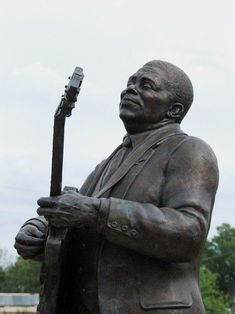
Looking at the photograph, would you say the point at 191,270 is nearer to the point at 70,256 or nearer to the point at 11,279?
the point at 70,256

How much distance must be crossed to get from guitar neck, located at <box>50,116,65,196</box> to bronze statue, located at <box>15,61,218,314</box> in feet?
0.30

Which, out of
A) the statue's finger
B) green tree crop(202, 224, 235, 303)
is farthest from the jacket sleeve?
green tree crop(202, 224, 235, 303)

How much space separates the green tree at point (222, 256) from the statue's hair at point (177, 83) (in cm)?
6459

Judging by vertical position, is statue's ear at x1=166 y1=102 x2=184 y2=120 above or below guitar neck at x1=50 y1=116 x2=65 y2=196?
above

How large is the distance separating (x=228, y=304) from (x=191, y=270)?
64.1m

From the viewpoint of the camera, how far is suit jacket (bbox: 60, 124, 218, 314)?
498 cm

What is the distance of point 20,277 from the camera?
72875mm

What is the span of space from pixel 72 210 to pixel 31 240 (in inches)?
23.8

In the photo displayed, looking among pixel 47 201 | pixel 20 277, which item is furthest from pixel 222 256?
pixel 47 201

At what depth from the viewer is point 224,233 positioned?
71250 mm

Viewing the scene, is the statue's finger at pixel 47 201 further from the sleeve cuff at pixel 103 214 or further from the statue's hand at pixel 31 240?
the statue's hand at pixel 31 240

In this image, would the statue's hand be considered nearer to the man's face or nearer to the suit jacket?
the suit jacket

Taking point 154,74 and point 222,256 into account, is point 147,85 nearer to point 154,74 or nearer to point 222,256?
point 154,74

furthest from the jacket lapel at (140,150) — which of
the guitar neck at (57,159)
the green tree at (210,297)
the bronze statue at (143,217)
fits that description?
the green tree at (210,297)
